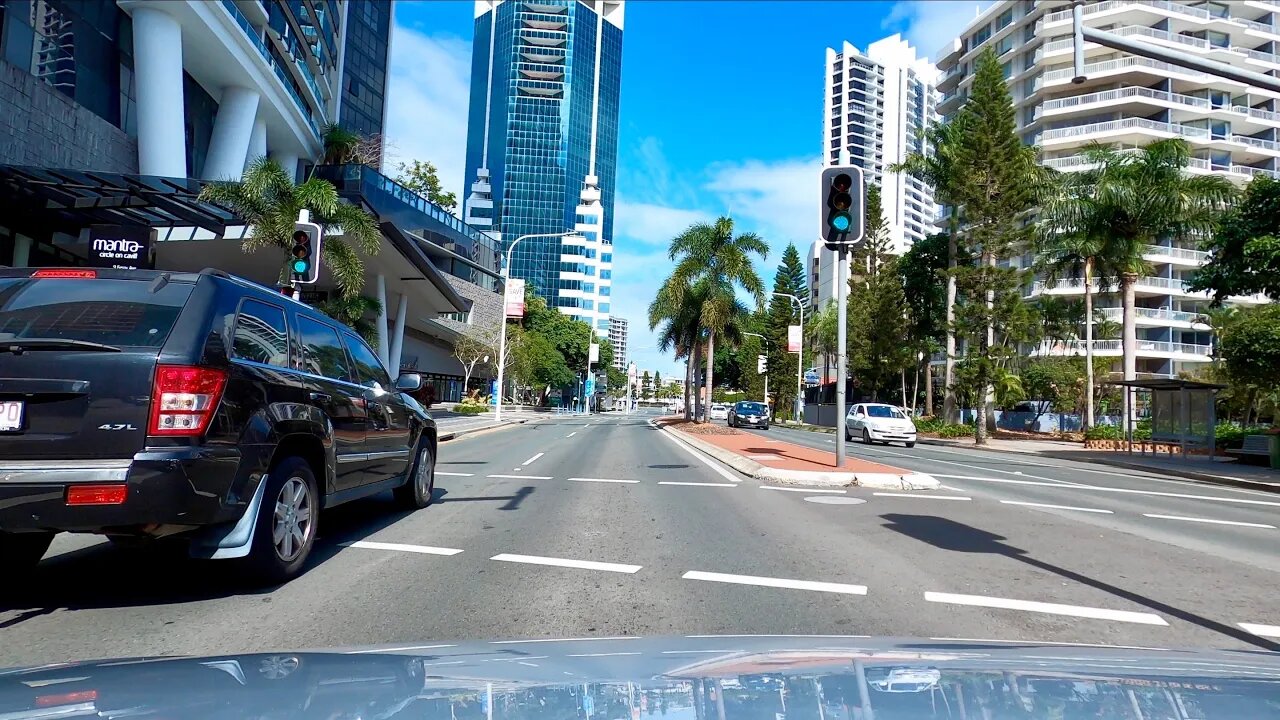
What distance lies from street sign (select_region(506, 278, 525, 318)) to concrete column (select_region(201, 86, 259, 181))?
42.4 feet

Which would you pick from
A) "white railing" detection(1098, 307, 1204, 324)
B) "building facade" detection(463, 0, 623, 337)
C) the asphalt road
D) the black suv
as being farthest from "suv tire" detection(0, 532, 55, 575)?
"building facade" detection(463, 0, 623, 337)

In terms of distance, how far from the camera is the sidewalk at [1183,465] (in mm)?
17562

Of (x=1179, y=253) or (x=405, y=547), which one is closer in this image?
(x=405, y=547)

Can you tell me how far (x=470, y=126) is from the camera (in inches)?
5714

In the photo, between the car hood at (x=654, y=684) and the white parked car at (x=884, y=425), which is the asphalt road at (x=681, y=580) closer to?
the car hood at (x=654, y=684)

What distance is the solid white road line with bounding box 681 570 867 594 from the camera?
557 centimetres

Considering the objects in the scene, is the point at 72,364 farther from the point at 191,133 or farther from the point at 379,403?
the point at 191,133

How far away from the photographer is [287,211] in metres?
23.2

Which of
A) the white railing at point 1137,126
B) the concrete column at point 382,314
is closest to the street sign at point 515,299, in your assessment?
the concrete column at point 382,314

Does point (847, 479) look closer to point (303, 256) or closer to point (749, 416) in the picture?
point (303, 256)

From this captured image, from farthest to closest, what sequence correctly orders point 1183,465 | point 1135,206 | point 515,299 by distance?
point 515,299, point 1135,206, point 1183,465

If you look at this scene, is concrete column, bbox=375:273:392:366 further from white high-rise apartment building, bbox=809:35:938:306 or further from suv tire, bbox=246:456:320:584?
white high-rise apartment building, bbox=809:35:938:306

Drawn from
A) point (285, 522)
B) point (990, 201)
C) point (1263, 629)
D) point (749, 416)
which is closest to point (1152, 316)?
Result: point (990, 201)

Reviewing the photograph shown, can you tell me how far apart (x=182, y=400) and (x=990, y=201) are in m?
35.9
